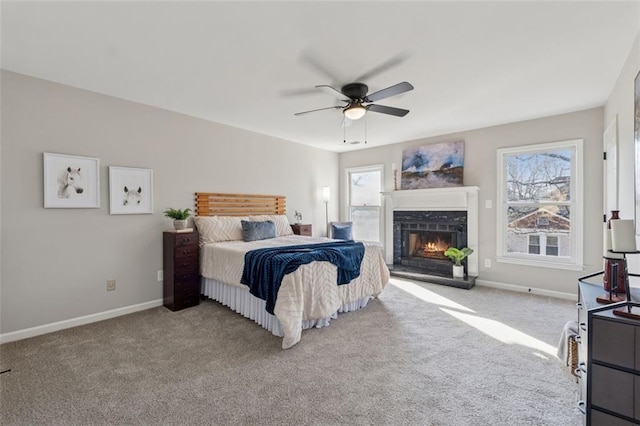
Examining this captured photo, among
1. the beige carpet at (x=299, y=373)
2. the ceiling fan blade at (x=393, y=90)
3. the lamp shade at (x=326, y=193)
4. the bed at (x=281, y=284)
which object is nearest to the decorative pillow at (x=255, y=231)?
the bed at (x=281, y=284)

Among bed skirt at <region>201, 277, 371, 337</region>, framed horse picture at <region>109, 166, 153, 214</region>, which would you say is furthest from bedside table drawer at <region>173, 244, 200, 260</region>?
framed horse picture at <region>109, 166, 153, 214</region>

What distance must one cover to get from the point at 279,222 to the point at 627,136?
421cm

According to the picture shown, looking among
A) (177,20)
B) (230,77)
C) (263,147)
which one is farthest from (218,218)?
(177,20)

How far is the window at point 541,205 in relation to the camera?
403 cm

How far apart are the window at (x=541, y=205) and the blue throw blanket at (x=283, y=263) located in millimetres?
2635

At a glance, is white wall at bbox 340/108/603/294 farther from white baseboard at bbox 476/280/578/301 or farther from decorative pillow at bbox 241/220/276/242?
decorative pillow at bbox 241/220/276/242

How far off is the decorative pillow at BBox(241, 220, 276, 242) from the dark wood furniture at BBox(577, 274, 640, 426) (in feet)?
11.8

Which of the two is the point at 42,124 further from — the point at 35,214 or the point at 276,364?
the point at 276,364

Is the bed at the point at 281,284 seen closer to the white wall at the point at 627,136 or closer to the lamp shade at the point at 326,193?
the lamp shade at the point at 326,193

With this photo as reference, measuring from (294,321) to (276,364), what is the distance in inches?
16.0

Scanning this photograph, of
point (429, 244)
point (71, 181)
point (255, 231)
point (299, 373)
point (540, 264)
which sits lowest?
point (299, 373)

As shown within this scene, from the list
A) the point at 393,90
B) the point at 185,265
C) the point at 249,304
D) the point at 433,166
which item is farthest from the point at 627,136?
the point at 185,265

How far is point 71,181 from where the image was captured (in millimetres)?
3098

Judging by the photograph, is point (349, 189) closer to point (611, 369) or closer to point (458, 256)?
point (458, 256)
